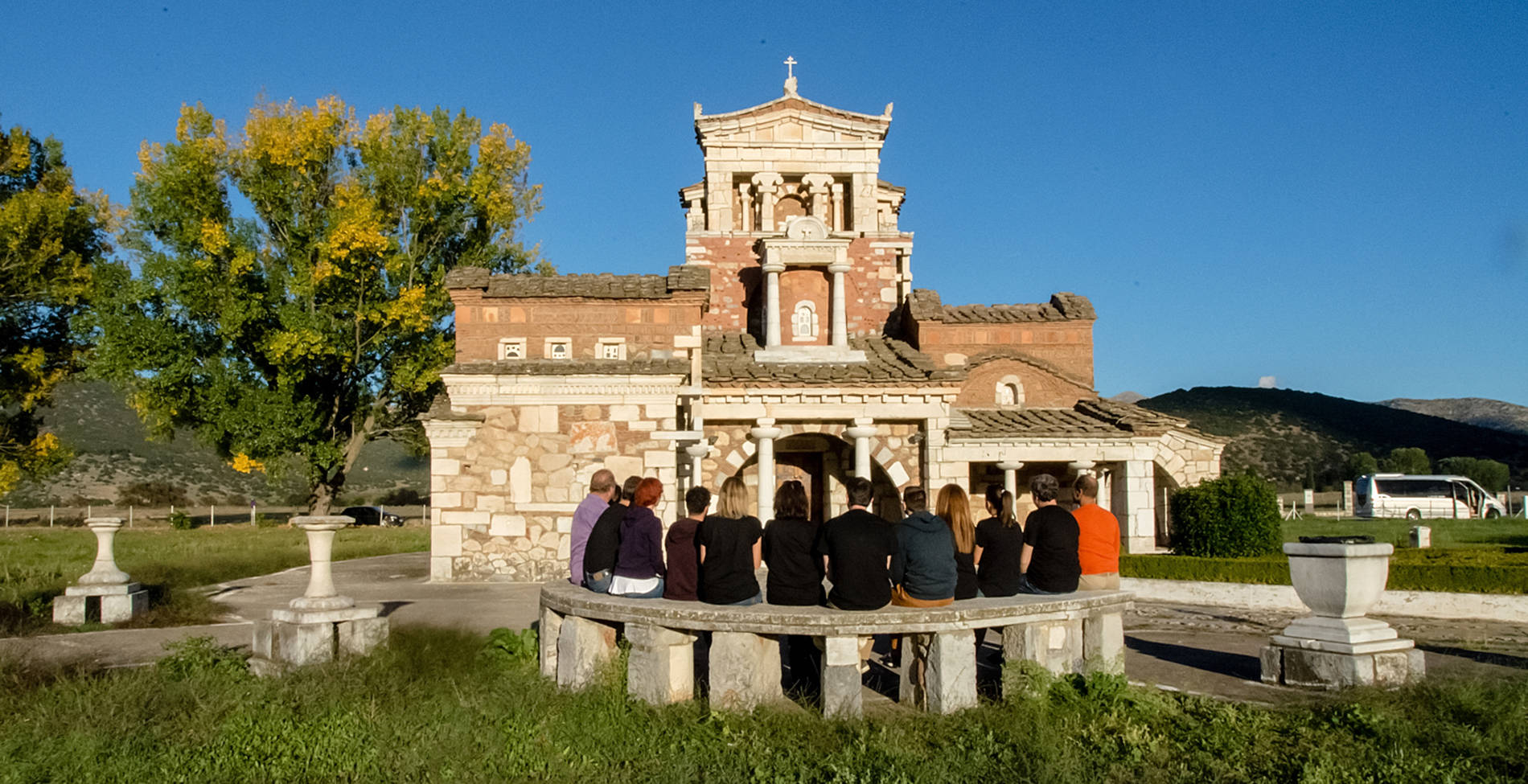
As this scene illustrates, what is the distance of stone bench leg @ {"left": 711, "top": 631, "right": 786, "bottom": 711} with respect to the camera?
311 inches

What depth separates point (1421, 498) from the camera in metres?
40.8

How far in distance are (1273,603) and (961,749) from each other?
10.7 m

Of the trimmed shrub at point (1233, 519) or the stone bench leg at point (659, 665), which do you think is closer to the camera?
the stone bench leg at point (659, 665)

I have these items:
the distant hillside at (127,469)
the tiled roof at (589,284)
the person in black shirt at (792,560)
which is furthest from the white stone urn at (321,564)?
the distant hillside at (127,469)

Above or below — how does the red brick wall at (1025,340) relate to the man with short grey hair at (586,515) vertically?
above

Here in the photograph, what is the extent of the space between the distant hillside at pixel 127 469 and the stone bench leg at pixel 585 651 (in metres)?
49.7

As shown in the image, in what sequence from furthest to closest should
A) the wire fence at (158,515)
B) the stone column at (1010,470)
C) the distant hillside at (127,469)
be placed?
the distant hillside at (127,469), the wire fence at (158,515), the stone column at (1010,470)

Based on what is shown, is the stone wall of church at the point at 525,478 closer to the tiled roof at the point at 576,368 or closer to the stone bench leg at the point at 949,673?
the tiled roof at the point at 576,368

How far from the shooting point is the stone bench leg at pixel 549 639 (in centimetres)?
921

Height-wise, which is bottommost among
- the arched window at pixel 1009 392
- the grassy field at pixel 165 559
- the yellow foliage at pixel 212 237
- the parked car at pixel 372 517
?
the parked car at pixel 372 517

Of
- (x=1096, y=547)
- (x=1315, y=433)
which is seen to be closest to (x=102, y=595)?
(x=1096, y=547)

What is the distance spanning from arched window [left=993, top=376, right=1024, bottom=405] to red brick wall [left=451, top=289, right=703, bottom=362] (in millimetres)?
7351

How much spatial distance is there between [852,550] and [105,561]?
34.1 feet

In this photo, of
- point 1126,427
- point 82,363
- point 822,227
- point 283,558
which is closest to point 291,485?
point 82,363
